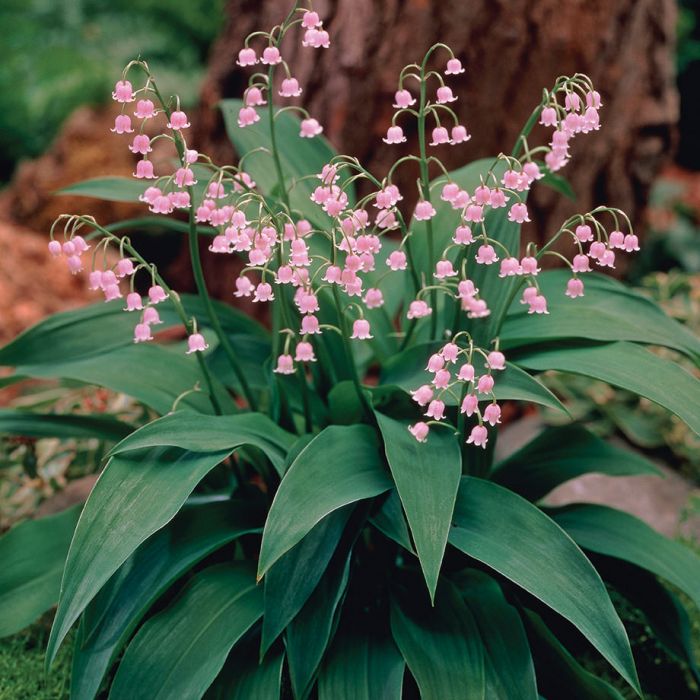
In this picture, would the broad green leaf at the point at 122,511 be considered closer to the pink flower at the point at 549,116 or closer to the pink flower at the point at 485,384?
the pink flower at the point at 485,384

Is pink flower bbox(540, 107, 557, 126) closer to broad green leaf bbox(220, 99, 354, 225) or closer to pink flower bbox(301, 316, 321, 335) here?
pink flower bbox(301, 316, 321, 335)

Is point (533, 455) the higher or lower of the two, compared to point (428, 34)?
lower

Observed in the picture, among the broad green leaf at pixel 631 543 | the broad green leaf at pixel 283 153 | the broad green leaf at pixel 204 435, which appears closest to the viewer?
the broad green leaf at pixel 204 435

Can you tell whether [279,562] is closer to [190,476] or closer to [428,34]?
[190,476]

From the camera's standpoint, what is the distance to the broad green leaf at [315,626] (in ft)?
5.43

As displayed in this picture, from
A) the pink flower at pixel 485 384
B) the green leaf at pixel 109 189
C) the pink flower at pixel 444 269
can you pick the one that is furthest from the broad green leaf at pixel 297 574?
the green leaf at pixel 109 189

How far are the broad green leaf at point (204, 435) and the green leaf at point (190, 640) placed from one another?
0.30 metres

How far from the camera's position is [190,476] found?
5.37 feet

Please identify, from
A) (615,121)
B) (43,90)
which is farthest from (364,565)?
Answer: (43,90)

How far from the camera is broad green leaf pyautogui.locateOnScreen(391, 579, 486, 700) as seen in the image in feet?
5.42

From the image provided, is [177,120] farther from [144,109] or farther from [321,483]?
[321,483]

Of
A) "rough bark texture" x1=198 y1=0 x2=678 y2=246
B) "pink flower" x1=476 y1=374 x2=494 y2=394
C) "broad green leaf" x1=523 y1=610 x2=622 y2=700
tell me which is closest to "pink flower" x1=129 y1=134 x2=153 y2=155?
"pink flower" x1=476 y1=374 x2=494 y2=394

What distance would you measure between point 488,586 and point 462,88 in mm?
1889

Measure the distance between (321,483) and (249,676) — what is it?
1.40ft
